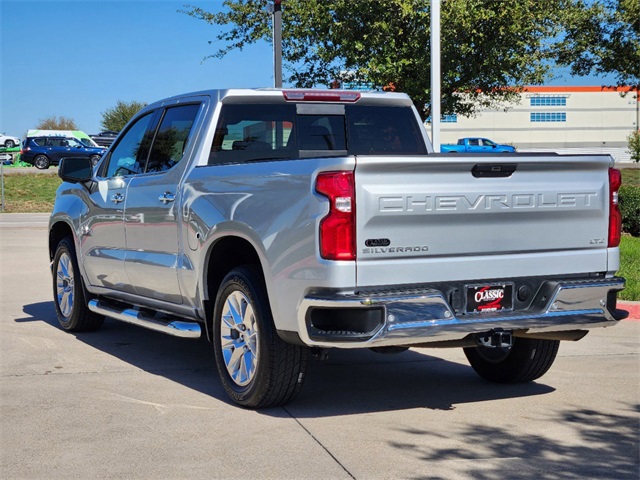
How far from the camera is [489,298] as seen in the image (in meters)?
6.08

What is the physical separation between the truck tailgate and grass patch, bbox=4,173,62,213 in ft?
86.6

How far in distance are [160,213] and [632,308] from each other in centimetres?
547

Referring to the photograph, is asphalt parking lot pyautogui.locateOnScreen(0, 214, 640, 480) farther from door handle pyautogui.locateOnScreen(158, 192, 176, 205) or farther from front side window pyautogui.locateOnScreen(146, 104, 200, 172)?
front side window pyautogui.locateOnScreen(146, 104, 200, 172)

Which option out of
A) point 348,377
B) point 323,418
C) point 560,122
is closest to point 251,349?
point 323,418

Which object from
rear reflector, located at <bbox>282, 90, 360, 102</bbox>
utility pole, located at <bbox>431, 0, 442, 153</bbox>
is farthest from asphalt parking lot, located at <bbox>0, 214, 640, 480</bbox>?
utility pole, located at <bbox>431, 0, 442, 153</bbox>

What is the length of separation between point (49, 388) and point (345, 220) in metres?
2.82

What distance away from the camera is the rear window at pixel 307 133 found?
7.50 meters

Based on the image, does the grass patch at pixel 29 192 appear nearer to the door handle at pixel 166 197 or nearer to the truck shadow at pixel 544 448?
the door handle at pixel 166 197

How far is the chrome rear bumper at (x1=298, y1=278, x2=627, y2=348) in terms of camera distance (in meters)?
5.65

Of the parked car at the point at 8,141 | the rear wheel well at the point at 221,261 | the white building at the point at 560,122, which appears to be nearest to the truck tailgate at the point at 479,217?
the rear wheel well at the point at 221,261

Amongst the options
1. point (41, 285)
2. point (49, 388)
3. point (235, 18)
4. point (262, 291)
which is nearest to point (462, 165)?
point (262, 291)

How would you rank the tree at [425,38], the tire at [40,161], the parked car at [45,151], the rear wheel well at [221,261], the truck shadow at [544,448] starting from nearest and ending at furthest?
the truck shadow at [544,448], the rear wheel well at [221,261], the tree at [425,38], the parked car at [45,151], the tire at [40,161]

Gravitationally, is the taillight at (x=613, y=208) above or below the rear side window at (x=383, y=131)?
below

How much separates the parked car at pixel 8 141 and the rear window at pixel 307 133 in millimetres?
67653
